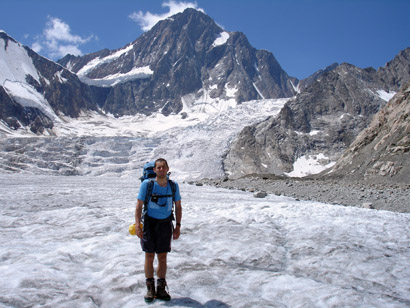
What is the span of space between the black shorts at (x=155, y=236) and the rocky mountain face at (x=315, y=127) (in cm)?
8436

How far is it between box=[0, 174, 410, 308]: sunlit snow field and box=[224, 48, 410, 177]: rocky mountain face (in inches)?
3144

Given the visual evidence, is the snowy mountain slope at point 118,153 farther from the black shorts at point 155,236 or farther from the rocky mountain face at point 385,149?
the black shorts at point 155,236

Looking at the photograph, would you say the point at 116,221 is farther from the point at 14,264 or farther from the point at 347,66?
the point at 347,66

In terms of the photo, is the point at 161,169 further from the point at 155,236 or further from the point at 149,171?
the point at 155,236

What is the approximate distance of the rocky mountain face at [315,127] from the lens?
96688mm

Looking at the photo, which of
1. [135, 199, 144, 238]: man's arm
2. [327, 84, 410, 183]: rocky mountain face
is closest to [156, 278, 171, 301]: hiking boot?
[135, 199, 144, 238]: man's arm

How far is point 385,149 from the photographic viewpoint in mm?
36750

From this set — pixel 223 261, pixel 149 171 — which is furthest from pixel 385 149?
pixel 149 171

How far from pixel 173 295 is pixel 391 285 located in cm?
385

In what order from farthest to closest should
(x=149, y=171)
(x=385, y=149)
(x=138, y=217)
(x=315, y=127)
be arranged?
1. (x=315, y=127)
2. (x=385, y=149)
3. (x=149, y=171)
4. (x=138, y=217)

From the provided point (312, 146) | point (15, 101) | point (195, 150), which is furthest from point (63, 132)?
point (312, 146)

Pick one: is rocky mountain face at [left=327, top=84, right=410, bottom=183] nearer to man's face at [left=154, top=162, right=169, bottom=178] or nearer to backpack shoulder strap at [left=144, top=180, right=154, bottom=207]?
man's face at [left=154, top=162, right=169, bottom=178]

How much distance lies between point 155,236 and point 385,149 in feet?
122

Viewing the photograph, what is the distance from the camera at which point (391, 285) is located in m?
6.04
